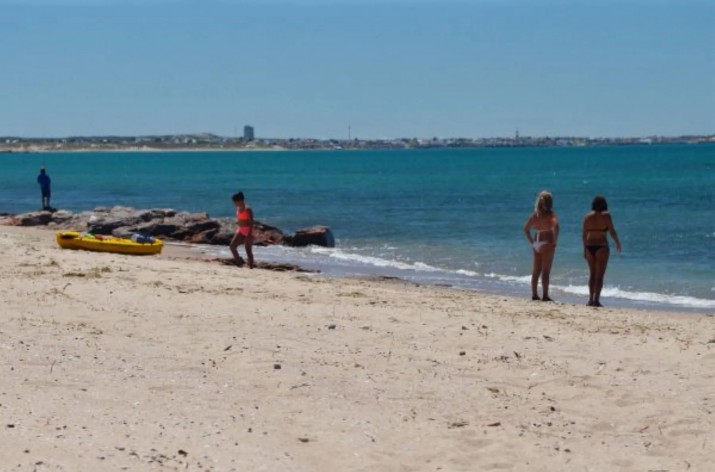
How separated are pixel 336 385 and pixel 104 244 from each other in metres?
12.4

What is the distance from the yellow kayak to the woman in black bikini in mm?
9028

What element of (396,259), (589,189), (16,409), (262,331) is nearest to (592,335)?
(262,331)

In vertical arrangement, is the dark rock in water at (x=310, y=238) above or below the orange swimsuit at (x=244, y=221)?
below

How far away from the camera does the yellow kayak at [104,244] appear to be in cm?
2017

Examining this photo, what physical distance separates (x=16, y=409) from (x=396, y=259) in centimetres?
1820

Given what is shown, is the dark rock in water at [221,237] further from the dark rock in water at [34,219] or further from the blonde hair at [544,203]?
the blonde hair at [544,203]

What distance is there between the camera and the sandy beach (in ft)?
22.7

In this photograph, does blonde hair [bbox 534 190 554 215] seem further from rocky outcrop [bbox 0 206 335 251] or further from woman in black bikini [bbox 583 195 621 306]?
rocky outcrop [bbox 0 206 335 251]

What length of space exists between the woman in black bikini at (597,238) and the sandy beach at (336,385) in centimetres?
196

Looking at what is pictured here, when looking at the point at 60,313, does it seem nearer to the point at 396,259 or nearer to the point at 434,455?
the point at 434,455

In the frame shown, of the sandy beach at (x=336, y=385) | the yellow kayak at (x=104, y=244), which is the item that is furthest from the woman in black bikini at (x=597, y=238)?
the yellow kayak at (x=104, y=244)

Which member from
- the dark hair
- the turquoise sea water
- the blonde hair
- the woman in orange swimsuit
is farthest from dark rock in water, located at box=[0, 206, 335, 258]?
the dark hair

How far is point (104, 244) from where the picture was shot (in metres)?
20.1

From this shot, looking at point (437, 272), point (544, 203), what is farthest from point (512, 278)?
point (544, 203)
